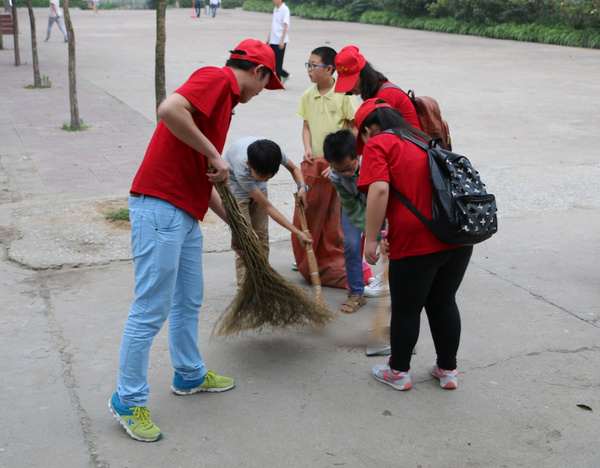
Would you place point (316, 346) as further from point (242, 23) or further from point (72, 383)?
point (242, 23)

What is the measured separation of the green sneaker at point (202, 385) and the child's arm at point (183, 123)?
120 centimetres

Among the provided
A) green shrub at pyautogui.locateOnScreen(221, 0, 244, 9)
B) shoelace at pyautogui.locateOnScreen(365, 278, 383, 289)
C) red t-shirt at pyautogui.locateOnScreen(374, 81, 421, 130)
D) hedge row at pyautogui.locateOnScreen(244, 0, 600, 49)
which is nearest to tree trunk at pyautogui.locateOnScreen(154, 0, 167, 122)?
shoelace at pyautogui.locateOnScreen(365, 278, 383, 289)

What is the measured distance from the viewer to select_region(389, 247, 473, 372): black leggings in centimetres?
307

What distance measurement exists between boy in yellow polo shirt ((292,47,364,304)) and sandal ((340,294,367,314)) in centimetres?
36

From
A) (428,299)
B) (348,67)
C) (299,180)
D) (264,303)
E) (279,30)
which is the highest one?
(348,67)

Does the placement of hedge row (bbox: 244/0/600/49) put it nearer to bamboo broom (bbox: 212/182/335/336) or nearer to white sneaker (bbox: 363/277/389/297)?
white sneaker (bbox: 363/277/389/297)

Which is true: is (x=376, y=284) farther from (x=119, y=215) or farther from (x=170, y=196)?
(x=119, y=215)

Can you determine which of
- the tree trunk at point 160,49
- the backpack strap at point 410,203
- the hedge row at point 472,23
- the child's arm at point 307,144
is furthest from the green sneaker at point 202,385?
the hedge row at point 472,23

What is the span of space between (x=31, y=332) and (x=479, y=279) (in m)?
3.09

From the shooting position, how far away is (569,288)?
15.2 ft

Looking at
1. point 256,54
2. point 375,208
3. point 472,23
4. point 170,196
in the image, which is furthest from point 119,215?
point 472,23

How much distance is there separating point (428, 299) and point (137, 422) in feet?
4.97

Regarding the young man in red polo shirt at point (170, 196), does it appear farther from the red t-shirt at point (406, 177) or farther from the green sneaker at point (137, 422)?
the red t-shirt at point (406, 177)

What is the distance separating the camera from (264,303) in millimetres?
3680
